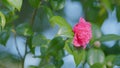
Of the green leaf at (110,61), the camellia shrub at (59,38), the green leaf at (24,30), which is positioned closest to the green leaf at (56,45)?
the camellia shrub at (59,38)

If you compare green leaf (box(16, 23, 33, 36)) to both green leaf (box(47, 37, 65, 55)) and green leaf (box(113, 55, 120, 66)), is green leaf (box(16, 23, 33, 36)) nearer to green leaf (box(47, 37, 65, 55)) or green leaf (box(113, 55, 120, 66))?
green leaf (box(47, 37, 65, 55))

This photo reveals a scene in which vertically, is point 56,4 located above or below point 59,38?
above

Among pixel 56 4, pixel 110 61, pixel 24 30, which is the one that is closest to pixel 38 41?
pixel 24 30

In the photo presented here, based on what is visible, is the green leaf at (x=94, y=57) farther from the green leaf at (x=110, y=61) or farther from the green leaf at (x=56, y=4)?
the green leaf at (x=56, y=4)

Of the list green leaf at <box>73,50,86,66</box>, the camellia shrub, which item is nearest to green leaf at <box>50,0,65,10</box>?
the camellia shrub

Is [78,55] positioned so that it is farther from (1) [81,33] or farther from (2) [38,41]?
(2) [38,41]

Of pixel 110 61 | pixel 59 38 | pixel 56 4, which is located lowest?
pixel 110 61

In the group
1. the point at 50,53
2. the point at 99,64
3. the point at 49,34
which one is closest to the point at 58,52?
the point at 50,53

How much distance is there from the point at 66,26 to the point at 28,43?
9.8 inches

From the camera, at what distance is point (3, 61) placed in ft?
5.04

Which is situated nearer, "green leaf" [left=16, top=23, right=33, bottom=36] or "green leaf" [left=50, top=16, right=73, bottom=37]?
"green leaf" [left=50, top=16, right=73, bottom=37]

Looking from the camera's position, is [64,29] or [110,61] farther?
[110,61]

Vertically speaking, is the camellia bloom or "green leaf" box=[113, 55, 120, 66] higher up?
the camellia bloom

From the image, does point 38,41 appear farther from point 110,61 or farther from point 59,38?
point 110,61
